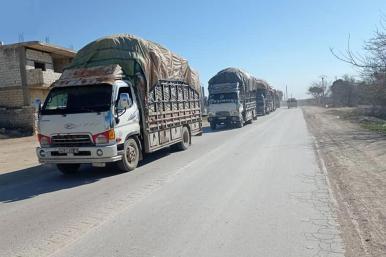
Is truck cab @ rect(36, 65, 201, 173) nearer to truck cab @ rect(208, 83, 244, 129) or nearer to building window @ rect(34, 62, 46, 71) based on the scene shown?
truck cab @ rect(208, 83, 244, 129)

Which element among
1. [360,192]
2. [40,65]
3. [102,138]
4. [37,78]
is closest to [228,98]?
[37,78]

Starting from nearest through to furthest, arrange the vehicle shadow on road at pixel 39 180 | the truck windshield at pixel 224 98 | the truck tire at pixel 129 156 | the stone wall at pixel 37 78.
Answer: the vehicle shadow on road at pixel 39 180
the truck tire at pixel 129 156
the stone wall at pixel 37 78
the truck windshield at pixel 224 98

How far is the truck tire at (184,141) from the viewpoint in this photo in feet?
A: 50.3

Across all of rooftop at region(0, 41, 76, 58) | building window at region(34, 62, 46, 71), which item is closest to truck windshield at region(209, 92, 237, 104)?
rooftop at region(0, 41, 76, 58)

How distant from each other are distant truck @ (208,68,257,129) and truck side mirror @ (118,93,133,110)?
17.1 meters

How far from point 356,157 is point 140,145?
634 centimetres

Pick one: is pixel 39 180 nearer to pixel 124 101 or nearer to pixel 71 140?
pixel 71 140

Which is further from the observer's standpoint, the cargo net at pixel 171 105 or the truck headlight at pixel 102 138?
the cargo net at pixel 171 105

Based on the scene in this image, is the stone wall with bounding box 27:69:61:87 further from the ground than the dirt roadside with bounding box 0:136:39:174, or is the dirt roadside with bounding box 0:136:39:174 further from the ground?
the stone wall with bounding box 27:69:61:87

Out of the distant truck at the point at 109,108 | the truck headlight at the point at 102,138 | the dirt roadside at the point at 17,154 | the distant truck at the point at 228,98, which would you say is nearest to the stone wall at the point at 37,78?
the dirt roadside at the point at 17,154

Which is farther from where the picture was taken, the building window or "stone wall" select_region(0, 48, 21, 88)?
the building window

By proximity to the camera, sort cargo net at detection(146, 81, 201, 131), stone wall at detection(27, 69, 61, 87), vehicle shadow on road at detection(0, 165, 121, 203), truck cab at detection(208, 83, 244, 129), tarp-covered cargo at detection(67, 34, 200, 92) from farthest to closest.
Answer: truck cab at detection(208, 83, 244, 129), stone wall at detection(27, 69, 61, 87), cargo net at detection(146, 81, 201, 131), tarp-covered cargo at detection(67, 34, 200, 92), vehicle shadow on road at detection(0, 165, 121, 203)

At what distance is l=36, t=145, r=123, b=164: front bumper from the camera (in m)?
9.70

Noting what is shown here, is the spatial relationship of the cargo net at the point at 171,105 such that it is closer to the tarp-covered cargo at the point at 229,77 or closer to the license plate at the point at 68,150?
the license plate at the point at 68,150
